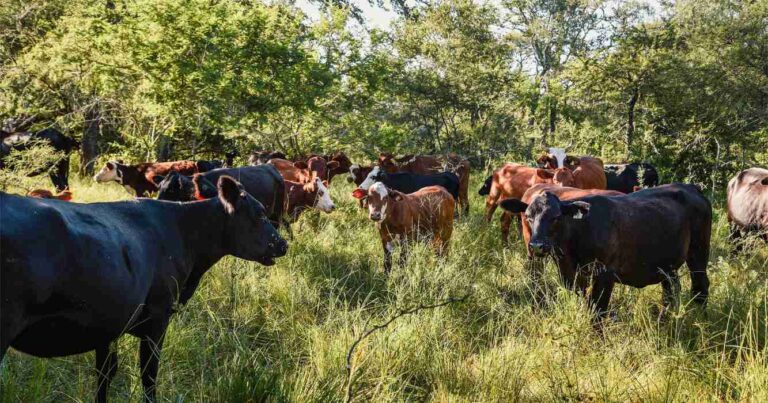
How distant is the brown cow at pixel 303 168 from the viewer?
40.6ft

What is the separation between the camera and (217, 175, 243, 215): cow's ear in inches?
160

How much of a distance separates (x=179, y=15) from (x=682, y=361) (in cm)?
1132

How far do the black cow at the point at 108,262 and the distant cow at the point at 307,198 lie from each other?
6234 millimetres

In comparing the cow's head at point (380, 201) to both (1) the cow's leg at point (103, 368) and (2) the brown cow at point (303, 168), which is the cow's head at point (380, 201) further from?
(1) the cow's leg at point (103, 368)

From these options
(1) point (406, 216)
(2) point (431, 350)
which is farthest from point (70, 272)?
(1) point (406, 216)

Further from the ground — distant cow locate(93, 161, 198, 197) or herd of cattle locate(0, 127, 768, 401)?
herd of cattle locate(0, 127, 768, 401)

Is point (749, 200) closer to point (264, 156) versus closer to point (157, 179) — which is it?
point (157, 179)

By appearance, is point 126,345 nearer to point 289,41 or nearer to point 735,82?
point 289,41

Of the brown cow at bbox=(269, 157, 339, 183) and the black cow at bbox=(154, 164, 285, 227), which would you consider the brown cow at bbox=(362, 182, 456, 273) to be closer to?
the black cow at bbox=(154, 164, 285, 227)

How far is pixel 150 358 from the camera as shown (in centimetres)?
356

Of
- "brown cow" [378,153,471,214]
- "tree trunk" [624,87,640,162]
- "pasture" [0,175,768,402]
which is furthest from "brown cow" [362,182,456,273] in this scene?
"tree trunk" [624,87,640,162]

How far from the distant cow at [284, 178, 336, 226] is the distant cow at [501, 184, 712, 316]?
5.18 metres

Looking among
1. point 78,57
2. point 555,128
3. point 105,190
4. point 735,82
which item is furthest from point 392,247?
point 555,128

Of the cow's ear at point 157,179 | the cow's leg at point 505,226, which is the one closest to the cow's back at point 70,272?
the cow's leg at point 505,226
